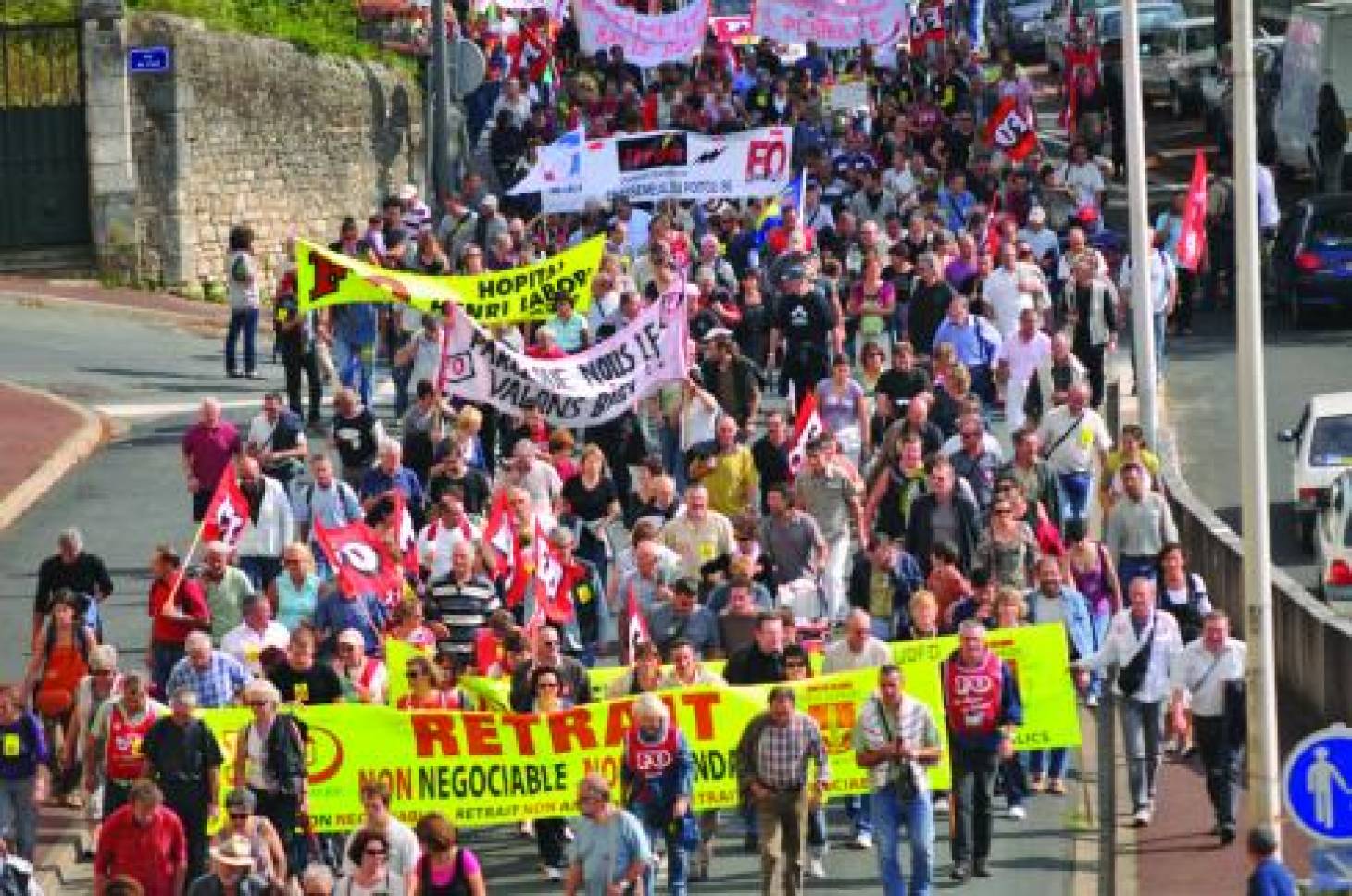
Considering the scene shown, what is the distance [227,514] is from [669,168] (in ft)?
44.6

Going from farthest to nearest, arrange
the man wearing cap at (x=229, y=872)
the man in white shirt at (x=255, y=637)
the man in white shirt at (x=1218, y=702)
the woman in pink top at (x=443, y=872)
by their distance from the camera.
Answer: the man in white shirt at (x=255, y=637), the man in white shirt at (x=1218, y=702), the man wearing cap at (x=229, y=872), the woman in pink top at (x=443, y=872)

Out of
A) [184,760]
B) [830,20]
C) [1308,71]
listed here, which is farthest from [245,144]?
[184,760]

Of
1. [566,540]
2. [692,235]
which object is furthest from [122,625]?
[692,235]

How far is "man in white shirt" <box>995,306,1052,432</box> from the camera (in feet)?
103

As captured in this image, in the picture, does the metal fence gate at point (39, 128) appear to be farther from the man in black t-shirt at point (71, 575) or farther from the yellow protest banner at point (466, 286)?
the man in black t-shirt at point (71, 575)

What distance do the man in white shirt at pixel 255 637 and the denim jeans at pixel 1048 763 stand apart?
167 inches

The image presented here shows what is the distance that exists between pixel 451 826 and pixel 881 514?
26.4 ft

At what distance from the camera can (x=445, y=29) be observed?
4550cm

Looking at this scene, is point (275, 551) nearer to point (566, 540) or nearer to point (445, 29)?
point (566, 540)

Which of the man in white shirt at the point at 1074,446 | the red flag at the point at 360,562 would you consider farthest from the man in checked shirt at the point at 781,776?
the man in white shirt at the point at 1074,446

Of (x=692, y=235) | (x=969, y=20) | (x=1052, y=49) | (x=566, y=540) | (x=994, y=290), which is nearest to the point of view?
(x=566, y=540)

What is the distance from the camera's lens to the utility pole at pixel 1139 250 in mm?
30234

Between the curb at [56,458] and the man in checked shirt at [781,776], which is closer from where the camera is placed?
the man in checked shirt at [781,776]

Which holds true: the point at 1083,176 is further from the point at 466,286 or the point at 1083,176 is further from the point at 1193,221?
the point at 466,286
